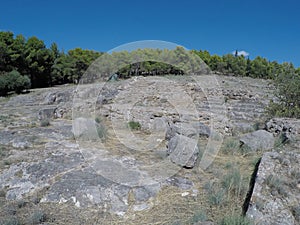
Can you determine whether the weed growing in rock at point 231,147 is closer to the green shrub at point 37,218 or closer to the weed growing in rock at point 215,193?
the weed growing in rock at point 215,193

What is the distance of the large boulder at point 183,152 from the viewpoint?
15.5 ft

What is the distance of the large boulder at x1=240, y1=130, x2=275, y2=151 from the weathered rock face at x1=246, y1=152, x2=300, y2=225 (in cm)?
127

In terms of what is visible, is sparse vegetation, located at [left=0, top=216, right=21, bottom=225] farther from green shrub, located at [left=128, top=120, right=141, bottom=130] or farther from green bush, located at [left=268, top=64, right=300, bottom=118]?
green bush, located at [left=268, top=64, right=300, bottom=118]

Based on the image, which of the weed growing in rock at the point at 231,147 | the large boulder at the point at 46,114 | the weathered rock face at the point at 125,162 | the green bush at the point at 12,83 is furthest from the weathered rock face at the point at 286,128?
the green bush at the point at 12,83

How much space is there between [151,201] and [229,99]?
Answer: 33.8 ft

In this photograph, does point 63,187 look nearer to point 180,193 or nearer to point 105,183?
point 105,183

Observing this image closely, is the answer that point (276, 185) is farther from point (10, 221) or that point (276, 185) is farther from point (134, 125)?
point (134, 125)

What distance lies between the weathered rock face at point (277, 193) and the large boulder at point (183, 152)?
50.2 inches

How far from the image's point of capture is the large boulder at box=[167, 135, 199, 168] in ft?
15.5

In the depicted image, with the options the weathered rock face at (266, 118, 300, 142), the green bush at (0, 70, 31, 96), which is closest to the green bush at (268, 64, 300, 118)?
the weathered rock face at (266, 118, 300, 142)

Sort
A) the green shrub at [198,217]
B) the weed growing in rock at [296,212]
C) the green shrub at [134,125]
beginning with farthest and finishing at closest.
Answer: the green shrub at [134,125]
the green shrub at [198,217]
the weed growing in rock at [296,212]

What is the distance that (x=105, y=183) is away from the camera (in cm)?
393

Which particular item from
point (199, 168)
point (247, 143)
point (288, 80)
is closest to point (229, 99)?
point (288, 80)

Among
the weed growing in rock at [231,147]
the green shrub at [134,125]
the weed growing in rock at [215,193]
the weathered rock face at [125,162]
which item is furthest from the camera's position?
the green shrub at [134,125]
